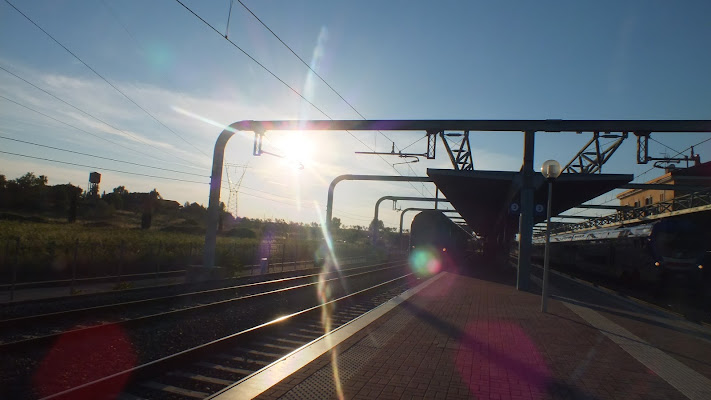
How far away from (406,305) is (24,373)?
882cm

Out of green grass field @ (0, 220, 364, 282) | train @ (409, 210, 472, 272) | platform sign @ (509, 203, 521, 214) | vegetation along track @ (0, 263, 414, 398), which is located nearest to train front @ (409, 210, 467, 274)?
train @ (409, 210, 472, 272)

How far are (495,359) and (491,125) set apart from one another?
42.6 feet

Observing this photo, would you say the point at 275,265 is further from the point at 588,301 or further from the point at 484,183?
the point at 588,301

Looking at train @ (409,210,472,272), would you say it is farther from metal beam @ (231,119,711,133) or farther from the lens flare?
metal beam @ (231,119,711,133)

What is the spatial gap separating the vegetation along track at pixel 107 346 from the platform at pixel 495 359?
2.48 meters

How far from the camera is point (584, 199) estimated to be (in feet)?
78.4

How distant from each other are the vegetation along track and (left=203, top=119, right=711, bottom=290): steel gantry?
7.49 m

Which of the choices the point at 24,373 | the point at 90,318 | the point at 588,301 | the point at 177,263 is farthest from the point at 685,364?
the point at 177,263

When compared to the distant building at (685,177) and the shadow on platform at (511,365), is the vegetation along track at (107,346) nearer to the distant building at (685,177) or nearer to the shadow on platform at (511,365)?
the shadow on platform at (511,365)

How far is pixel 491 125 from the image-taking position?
18.6 meters

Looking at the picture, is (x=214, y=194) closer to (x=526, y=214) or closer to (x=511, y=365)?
(x=526, y=214)

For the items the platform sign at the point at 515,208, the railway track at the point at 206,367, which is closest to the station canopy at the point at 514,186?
the platform sign at the point at 515,208

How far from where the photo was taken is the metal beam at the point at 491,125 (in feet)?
56.1

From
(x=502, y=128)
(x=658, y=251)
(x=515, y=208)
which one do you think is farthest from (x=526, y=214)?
(x=658, y=251)
